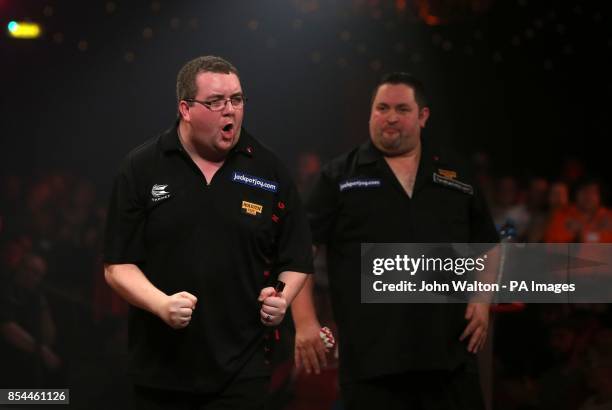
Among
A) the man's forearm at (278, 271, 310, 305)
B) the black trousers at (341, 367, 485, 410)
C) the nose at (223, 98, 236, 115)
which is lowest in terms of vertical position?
the black trousers at (341, 367, 485, 410)

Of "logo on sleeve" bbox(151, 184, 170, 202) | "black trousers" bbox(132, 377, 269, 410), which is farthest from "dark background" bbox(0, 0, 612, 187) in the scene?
"black trousers" bbox(132, 377, 269, 410)

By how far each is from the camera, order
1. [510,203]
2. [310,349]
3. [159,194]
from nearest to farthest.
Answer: [159,194] < [310,349] < [510,203]

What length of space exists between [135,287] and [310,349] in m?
0.96

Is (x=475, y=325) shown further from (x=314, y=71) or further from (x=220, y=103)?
(x=314, y=71)

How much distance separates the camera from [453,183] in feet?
13.6

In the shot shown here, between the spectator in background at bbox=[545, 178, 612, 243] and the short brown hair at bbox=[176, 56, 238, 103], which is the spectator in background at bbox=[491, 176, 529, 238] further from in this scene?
the short brown hair at bbox=[176, 56, 238, 103]

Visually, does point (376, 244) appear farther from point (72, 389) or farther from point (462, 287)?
point (72, 389)

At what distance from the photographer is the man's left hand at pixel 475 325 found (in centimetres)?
403

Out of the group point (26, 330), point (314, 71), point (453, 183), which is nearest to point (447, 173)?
point (453, 183)

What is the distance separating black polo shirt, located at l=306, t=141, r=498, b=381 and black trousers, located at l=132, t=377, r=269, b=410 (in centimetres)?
95

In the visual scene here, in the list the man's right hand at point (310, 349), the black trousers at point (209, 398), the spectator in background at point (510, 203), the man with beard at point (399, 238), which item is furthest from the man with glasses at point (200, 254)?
the spectator in background at point (510, 203)

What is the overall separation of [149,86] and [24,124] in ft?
2.41

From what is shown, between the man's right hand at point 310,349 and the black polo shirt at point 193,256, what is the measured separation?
542 millimetres

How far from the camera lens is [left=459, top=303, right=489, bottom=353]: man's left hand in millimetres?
4031
